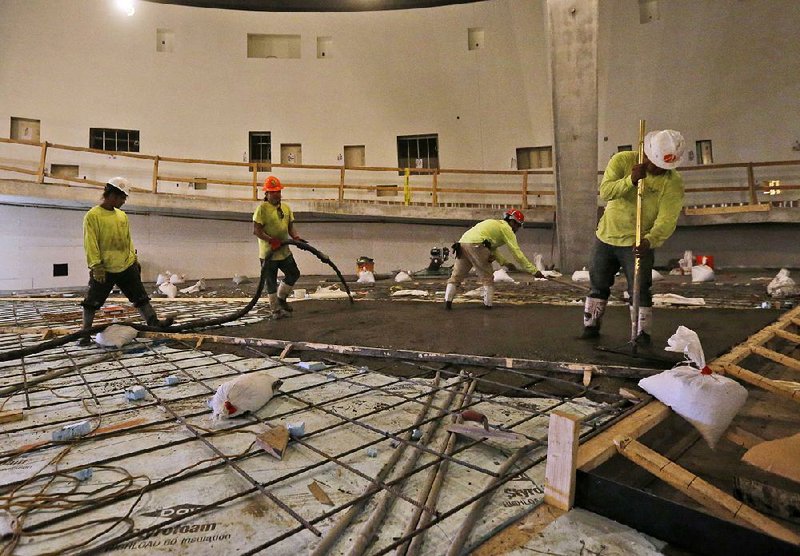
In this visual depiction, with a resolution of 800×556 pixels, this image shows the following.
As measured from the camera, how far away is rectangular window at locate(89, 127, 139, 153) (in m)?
13.0

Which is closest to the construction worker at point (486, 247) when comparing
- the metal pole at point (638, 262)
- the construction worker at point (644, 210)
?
the construction worker at point (644, 210)

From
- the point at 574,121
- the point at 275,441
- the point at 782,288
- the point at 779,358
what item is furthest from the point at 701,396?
the point at 574,121

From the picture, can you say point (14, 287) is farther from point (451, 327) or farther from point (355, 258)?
point (451, 327)

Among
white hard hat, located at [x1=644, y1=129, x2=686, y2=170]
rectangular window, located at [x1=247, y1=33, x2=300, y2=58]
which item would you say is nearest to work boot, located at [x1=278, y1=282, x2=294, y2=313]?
white hard hat, located at [x1=644, y1=129, x2=686, y2=170]

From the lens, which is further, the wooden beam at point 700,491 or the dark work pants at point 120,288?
the dark work pants at point 120,288

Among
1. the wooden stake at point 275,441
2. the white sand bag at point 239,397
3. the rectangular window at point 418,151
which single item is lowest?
the wooden stake at point 275,441

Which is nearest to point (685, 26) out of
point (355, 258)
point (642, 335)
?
point (355, 258)

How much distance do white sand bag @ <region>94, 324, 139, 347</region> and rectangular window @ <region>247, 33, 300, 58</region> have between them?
1339cm

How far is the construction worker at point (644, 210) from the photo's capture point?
9.96 feet

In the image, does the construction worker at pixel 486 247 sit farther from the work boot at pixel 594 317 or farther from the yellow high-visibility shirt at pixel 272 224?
the yellow high-visibility shirt at pixel 272 224

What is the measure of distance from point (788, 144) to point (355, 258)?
12196mm

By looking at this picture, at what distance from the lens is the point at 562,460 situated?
1.35 metres

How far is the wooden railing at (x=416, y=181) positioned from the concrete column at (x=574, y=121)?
2329mm

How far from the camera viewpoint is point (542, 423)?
2.06 meters
